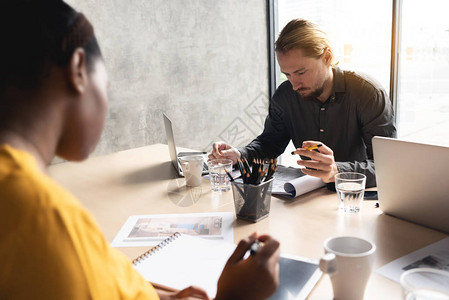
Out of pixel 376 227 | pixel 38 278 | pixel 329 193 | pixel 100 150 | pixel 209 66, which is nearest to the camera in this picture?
pixel 38 278

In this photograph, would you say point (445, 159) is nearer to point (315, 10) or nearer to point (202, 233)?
point (202, 233)

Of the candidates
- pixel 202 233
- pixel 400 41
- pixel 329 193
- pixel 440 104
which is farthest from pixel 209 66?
pixel 202 233

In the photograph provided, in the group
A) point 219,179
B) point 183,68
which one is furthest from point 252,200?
point 183,68

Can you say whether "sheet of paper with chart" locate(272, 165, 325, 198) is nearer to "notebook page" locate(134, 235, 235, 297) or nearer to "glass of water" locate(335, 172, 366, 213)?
"glass of water" locate(335, 172, 366, 213)

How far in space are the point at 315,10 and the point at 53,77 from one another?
3.59 meters

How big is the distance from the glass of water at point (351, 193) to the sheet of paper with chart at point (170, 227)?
358 mm

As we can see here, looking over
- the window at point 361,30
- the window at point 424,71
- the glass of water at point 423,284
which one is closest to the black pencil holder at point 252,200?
the glass of water at point 423,284

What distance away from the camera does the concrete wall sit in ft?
9.58

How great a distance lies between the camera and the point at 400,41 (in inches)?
119

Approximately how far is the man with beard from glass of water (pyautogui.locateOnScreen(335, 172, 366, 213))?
1.57 feet

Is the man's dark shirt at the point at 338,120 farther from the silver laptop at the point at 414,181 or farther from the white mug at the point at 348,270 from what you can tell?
the white mug at the point at 348,270

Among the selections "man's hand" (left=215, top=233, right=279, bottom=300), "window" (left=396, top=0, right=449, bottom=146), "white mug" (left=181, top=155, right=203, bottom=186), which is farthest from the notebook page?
"window" (left=396, top=0, right=449, bottom=146)

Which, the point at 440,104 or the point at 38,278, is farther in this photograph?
the point at 440,104

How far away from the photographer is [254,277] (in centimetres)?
70
